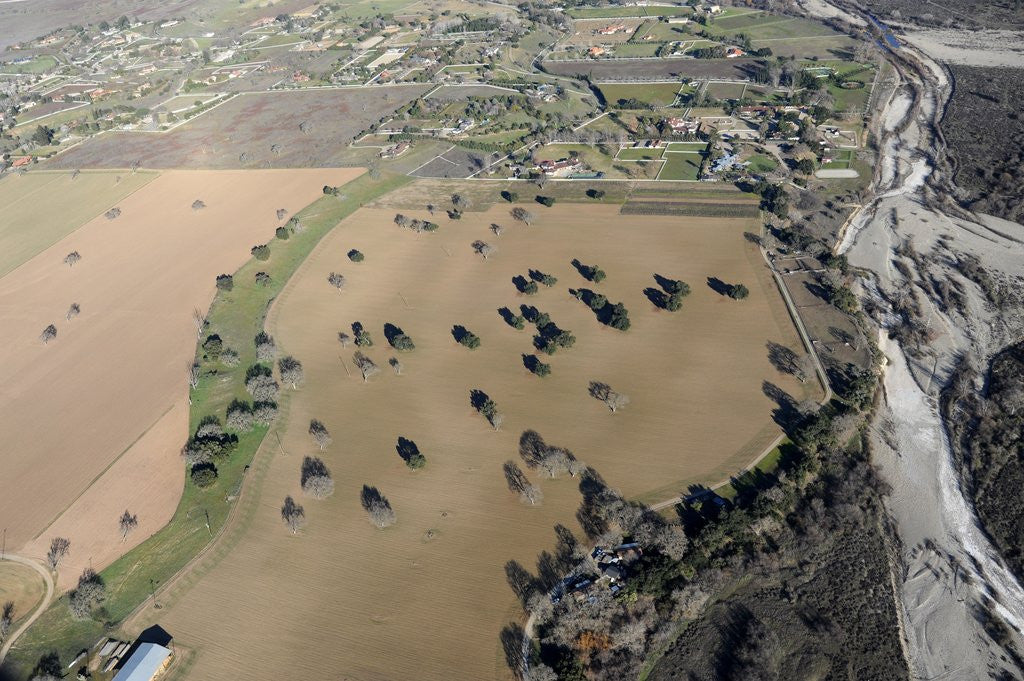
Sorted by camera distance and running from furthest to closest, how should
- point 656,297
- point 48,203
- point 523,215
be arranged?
1. point 48,203
2. point 523,215
3. point 656,297

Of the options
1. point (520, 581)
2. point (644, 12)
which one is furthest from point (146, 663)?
point (644, 12)

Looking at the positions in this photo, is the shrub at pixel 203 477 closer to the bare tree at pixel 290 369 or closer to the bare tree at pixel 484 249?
the bare tree at pixel 290 369

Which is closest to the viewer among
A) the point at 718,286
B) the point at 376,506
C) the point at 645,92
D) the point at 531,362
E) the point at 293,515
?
the point at 376,506

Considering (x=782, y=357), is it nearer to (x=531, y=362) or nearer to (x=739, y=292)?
(x=739, y=292)

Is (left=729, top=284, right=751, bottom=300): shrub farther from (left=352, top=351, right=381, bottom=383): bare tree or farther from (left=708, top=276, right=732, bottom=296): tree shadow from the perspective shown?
(left=352, top=351, right=381, bottom=383): bare tree

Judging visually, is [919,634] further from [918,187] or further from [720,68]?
[720,68]

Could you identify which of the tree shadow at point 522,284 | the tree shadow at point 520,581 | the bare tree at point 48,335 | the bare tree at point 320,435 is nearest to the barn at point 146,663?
the bare tree at point 320,435

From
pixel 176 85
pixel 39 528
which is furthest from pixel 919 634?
pixel 176 85
